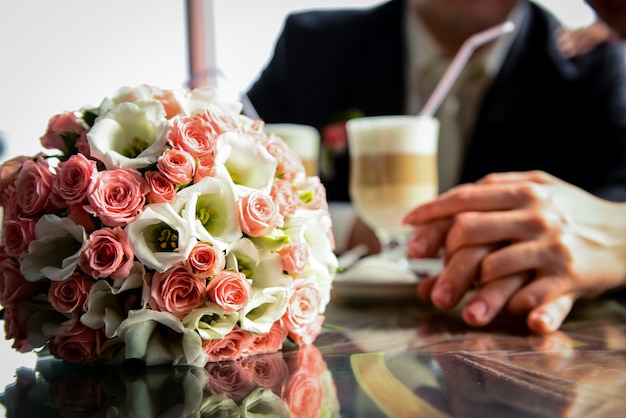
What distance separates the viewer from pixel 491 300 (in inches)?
27.3

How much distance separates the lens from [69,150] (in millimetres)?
542

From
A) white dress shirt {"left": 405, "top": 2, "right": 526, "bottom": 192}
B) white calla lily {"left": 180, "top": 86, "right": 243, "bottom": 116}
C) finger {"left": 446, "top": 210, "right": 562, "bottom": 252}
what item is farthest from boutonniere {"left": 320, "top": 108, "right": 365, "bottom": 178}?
white calla lily {"left": 180, "top": 86, "right": 243, "bottom": 116}

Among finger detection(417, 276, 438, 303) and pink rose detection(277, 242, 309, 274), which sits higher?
pink rose detection(277, 242, 309, 274)

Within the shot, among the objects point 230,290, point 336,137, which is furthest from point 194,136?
point 336,137

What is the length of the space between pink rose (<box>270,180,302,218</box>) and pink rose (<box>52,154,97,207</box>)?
0.50ft

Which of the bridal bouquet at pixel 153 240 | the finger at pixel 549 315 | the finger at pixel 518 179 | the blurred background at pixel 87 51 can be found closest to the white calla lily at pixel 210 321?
the bridal bouquet at pixel 153 240

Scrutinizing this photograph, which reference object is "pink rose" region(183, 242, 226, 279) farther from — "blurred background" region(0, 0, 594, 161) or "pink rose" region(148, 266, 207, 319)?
"blurred background" region(0, 0, 594, 161)

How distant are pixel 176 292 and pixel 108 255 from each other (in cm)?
6

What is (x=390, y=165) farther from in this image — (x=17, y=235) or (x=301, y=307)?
(x=17, y=235)

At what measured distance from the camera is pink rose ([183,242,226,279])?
46 centimetres

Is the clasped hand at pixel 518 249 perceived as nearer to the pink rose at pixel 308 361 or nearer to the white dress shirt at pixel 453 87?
the pink rose at pixel 308 361

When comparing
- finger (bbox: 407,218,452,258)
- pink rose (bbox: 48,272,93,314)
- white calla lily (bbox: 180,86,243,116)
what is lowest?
finger (bbox: 407,218,452,258)

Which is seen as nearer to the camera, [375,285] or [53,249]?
[53,249]

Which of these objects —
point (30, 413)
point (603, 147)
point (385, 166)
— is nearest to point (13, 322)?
point (30, 413)
